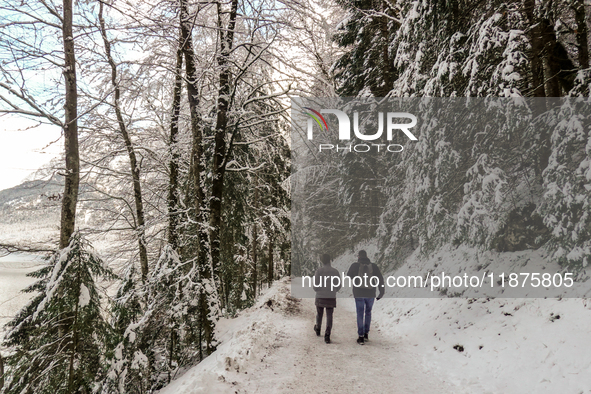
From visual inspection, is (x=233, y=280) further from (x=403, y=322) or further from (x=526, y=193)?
(x=526, y=193)

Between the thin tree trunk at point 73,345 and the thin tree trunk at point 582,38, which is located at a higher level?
the thin tree trunk at point 582,38

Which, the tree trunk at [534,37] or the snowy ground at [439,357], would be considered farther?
the tree trunk at [534,37]

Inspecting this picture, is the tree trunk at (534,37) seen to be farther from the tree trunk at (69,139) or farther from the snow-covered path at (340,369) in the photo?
the tree trunk at (69,139)

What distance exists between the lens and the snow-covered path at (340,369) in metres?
4.88

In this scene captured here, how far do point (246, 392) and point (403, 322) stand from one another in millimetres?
5642

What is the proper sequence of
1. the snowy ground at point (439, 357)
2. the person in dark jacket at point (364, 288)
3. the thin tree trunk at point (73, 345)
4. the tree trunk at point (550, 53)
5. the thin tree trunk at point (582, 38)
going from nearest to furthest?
the snowy ground at point (439, 357) → the thin tree trunk at point (73, 345) → the thin tree trunk at point (582, 38) → the tree trunk at point (550, 53) → the person in dark jacket at point (364, 288)

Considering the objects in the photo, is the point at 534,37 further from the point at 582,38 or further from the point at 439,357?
the point at 439,357

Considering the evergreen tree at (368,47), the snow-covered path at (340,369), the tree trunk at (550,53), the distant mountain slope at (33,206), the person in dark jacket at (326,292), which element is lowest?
the snow-covered path at (340,369)

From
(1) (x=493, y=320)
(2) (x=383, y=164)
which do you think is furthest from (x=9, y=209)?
(2) (x=383, y=164)

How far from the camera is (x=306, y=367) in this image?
5.67 m

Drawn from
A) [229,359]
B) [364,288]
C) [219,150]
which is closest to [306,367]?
[229,359]

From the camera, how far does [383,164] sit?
18000 mm

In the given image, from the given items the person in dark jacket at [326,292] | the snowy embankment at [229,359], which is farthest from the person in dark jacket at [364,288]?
the snowy embankment at [229,359]

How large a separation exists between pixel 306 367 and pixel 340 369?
1.93ft
